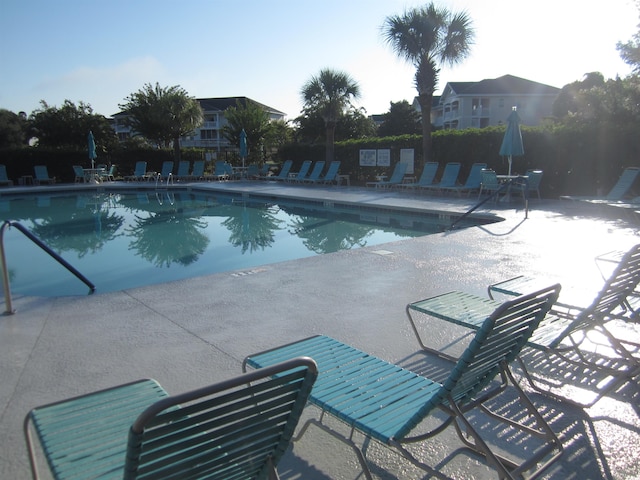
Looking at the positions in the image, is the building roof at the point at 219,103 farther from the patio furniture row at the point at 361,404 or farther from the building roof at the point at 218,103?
the patio furniture row at the point at 361,404

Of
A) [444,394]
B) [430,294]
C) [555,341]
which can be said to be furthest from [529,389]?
[430,294]

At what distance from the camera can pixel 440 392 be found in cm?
192

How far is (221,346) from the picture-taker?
12.3 ft

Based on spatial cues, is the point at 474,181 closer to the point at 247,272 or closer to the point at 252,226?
the point at 252,226

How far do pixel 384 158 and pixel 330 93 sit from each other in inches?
170

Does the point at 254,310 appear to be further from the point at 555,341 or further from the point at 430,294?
the point at 555,341

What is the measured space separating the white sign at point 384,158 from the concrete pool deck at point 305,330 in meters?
12.6

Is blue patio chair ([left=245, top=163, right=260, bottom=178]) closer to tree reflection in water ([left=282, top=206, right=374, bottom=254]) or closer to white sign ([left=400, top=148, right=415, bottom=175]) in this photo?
white sign ([left=400, top=148, right=415, bottom=175])

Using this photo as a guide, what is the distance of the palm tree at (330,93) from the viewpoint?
21.8 metres

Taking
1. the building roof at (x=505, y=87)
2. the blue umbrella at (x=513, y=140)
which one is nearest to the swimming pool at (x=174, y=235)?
the blue umbrella at (x=513, y=140)

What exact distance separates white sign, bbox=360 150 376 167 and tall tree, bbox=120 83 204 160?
11.2m

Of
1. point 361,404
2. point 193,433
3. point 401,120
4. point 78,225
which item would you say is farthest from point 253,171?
point 401,120

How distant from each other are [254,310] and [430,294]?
5.83ft

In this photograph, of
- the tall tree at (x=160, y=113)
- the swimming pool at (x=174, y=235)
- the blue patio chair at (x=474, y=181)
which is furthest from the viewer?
the tall tree at (x=160, y=113)
